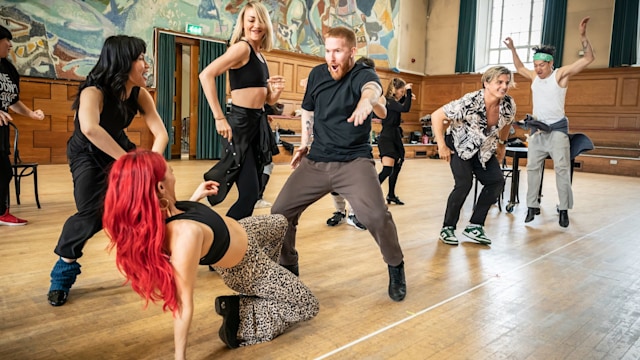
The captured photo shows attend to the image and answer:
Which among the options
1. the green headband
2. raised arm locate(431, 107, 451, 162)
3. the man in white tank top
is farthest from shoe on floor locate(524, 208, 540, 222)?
raised arm locate(431, 107, 451, 162)

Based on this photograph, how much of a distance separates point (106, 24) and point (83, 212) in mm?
7858

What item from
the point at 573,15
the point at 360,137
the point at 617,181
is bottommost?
the point at 617,181

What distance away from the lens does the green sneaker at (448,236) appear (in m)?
3.84

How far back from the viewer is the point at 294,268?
2.71 m

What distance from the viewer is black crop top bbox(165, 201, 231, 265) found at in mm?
1725

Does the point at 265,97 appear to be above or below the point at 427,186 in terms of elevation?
above

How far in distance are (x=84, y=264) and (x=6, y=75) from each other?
1885 millimetres

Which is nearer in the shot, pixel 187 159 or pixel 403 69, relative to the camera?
pixel 187 159

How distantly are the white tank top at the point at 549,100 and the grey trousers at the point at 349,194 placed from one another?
319 cm

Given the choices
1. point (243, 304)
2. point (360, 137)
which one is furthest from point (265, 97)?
point (243, 304)

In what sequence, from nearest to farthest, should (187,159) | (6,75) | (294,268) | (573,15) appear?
(294,268)
(6,75)
(187,159)
(573,15)

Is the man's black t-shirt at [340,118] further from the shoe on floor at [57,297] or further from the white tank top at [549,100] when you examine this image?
Result: the white tank top at [549,100]

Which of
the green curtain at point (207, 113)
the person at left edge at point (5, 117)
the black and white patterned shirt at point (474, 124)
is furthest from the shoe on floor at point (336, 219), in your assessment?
the green curtain at point (207, 113)

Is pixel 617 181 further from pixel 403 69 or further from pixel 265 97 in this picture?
pixel 265 97
